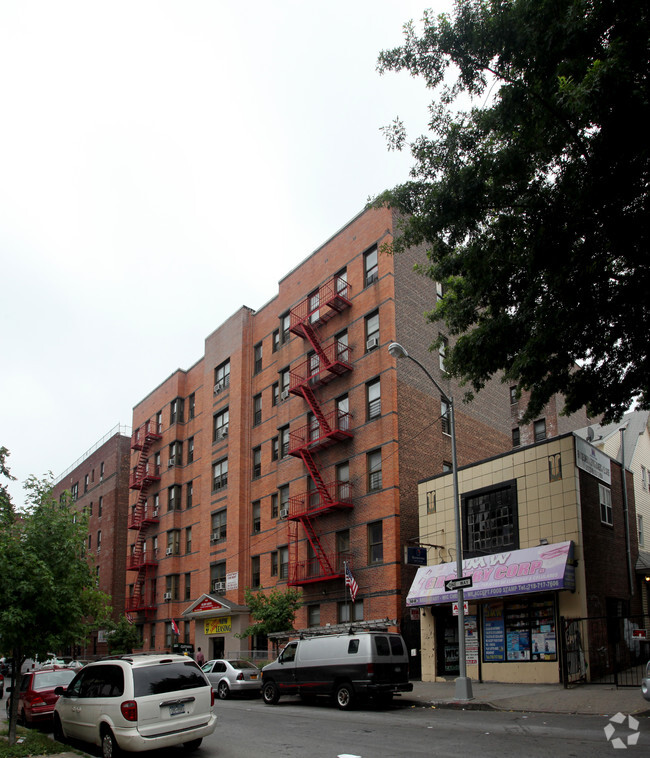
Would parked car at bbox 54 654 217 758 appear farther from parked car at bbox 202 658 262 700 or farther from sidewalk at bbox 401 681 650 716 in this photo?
parked car at bbox 202 658 262 700

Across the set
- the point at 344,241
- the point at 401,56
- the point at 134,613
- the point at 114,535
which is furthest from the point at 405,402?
the point at 114,535

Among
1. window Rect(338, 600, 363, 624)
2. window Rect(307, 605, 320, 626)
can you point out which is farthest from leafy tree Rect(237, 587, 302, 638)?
window Rect(338, 600, 363, 624)

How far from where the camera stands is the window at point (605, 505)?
24.0 metres

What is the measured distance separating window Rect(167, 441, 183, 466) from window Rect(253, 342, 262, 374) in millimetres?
11042

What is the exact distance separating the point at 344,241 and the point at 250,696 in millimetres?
20397

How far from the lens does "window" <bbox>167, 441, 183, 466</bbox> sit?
48594 millimetres

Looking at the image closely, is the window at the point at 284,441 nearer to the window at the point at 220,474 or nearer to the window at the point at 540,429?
the window at the point at 220,474

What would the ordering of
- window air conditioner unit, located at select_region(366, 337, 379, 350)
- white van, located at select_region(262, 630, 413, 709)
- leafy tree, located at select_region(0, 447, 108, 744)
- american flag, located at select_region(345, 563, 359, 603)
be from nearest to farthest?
leafy tree, located at select_region(0, 447, 108, 744)
white van, located at select_region(262, 630, 413, 709)
american flag, located at select_region(345, 563, 359, 603)
window air conditioner unit, located at select_region(366, 337, 379, 350)

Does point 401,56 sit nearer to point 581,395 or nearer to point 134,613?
point 581,395

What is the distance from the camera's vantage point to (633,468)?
114ft

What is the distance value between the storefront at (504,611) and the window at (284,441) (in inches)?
493

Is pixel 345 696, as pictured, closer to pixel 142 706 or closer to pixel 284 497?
pixel 142 706

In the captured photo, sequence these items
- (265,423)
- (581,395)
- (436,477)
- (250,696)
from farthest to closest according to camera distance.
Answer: (265,423), (436,477), (250,696), (581,395)

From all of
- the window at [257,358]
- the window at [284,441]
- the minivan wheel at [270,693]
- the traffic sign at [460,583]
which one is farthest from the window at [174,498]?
the traffic sign at [460,583]
